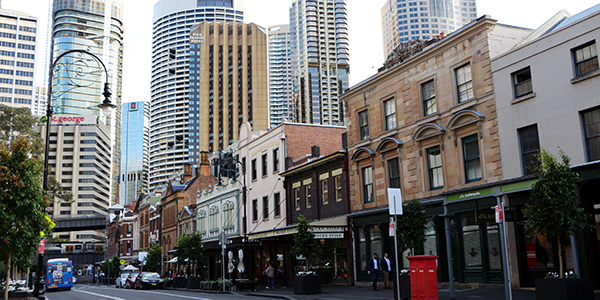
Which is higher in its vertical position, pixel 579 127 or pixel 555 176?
pixel 579 127

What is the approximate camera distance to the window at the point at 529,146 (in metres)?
19.2

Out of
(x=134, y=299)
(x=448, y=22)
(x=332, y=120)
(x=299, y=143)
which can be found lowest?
(x=134, y=299)

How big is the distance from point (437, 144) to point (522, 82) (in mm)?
4869

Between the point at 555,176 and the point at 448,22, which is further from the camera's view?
the point at 448,22

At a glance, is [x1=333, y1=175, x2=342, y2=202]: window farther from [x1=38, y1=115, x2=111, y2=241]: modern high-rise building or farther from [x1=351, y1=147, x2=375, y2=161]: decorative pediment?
[x1=38, y1=115, x2=111, y2=241]: modern high-rise building

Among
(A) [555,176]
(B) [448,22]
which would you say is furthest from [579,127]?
(B) [448,22]

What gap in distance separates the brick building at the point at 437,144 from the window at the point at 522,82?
1038 mm

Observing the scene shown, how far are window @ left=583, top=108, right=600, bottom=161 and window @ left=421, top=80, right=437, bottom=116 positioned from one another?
7334mm

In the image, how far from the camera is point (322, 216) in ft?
106

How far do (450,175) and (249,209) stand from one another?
22427mm

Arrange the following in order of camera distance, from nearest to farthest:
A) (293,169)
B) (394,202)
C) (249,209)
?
(394,202) < (293,169) < (249,209)

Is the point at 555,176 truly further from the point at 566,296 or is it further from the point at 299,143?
the point at 299,143

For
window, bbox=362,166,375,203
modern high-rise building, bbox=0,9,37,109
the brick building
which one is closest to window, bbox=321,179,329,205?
the brick building

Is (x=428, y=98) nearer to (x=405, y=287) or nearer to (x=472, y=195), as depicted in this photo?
(x=472, y=195)
